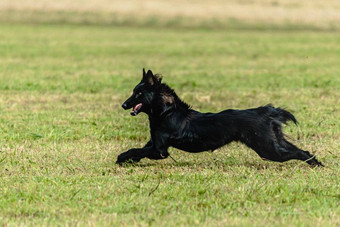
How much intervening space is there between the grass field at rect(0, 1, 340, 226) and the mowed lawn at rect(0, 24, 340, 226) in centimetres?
2

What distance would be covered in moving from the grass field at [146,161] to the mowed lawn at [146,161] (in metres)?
0.02

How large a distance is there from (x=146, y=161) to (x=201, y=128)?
1.19 meters

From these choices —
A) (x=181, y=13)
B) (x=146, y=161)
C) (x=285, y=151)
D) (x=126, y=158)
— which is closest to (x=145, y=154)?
(x=126, y=158)

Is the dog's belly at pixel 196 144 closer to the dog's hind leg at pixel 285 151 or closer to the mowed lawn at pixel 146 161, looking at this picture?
the mowed lawn at pixel 146 161

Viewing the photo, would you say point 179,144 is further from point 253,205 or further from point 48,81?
point 48,81

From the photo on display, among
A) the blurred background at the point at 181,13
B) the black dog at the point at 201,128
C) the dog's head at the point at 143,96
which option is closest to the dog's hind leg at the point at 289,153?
the black dog at the point at 201,128

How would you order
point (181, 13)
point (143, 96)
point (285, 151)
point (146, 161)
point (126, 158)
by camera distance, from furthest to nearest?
point (181, 13)
point (146, 161)
point (126, 158)
point (143, 96)
point (285, 151)

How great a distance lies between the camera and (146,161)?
29.6 feet

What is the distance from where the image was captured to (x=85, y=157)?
895 centimetres

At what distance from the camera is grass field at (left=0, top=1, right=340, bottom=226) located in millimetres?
6301

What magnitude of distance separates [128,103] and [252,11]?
5712cm

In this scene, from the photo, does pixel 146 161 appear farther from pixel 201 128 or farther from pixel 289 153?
pixel 289 153

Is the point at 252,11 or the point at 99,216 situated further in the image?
the point at 252,11

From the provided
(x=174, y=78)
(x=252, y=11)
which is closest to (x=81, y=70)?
(x=174, y=78)
